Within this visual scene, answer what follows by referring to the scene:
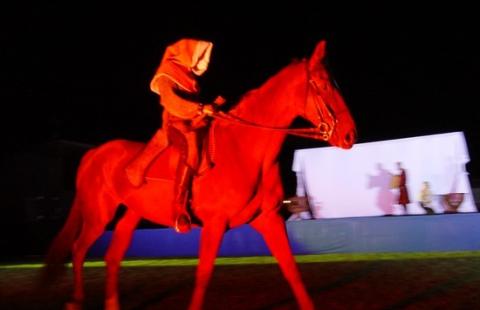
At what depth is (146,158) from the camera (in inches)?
186

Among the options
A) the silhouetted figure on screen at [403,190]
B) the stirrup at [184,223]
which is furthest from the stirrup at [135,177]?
the silhouetted figure on screen at [403,190]

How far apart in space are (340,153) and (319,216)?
196cm

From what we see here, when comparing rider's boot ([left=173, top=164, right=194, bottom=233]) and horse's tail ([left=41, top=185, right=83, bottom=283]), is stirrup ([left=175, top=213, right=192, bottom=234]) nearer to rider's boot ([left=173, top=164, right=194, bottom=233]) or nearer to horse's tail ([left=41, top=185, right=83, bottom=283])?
rider's boot ([left=173, top=164, right=194, bottom=233])

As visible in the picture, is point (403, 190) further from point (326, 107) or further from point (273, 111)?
point (326, 107)

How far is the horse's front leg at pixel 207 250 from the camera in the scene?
405 centimetres

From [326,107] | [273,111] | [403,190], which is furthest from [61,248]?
[403,190]

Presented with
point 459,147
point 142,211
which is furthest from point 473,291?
point 459,147

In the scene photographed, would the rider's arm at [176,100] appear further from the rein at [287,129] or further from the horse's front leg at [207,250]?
the horse's front leg at [207,250]

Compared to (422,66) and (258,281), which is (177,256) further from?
(422,66)

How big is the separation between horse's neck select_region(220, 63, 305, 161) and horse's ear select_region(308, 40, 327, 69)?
14 centimetres

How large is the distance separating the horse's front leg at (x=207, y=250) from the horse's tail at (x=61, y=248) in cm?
234

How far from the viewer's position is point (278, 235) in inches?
173

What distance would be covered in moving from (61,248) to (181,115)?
2.73 m

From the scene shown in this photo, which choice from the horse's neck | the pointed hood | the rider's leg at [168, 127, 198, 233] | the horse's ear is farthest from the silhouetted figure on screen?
the rider's leg at [168, 127, 198, 233]
